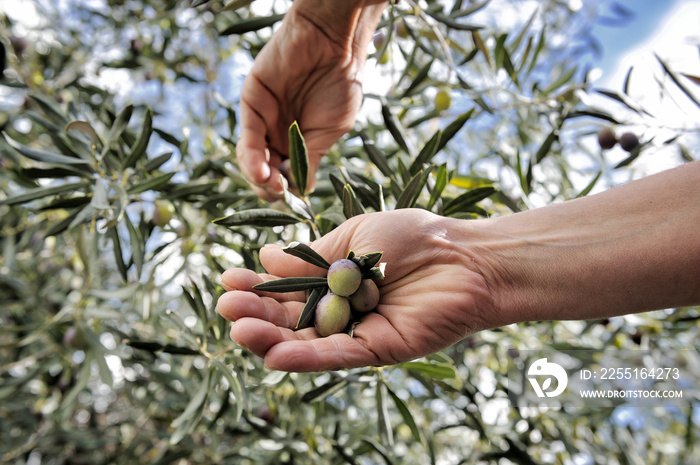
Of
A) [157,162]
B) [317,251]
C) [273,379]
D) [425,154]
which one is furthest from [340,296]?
[157,162]

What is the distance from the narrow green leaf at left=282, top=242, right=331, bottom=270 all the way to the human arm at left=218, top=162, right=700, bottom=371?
1.9 inches

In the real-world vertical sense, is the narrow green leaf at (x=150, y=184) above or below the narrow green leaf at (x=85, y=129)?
below

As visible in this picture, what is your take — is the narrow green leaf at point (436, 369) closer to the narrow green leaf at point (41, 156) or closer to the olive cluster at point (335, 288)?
the olive cluster at point (335, 288)

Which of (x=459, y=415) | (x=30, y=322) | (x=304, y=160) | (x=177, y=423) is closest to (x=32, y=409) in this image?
(x=30, y=322)

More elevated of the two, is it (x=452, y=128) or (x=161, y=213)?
(x=452, y=128)

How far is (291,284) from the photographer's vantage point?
0.94 meters

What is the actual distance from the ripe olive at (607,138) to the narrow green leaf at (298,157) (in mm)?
1573

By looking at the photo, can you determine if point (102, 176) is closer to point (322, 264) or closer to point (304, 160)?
point (304, 160)

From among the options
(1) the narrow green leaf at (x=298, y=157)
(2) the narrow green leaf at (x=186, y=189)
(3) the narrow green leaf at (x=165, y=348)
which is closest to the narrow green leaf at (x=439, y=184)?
(1) the narrow green leaf at (x=298, y=157)

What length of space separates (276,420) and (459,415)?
83 cm

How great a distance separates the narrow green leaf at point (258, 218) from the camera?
3.37ft

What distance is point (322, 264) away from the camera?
0.97 metres

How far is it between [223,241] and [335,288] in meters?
0.91

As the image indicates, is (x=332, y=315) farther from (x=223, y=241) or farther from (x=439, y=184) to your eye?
(x=223, y=241)
